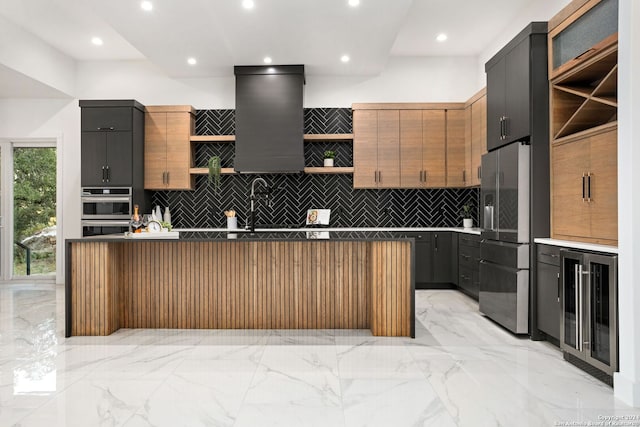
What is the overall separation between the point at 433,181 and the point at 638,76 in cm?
376

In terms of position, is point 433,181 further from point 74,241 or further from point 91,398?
point 91,398

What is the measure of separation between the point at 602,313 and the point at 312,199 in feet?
14.2

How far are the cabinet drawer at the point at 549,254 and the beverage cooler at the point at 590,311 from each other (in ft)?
Result: 0.42

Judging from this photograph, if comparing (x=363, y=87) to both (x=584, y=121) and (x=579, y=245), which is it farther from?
(x=579, y=245)

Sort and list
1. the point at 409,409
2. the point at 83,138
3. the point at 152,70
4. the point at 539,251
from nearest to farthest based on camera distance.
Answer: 1. the point at 409,409
2. the point at 539,251
3. the point at 83,138
4. the point at 152,70

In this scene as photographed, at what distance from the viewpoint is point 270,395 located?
252 centimetres

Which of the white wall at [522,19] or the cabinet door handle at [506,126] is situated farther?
the white wall at [522,19]

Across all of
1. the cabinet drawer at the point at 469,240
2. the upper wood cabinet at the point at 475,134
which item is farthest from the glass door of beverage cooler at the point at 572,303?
the upper wood cabinet at the point at 475,134

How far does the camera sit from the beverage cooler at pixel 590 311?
2.63 m

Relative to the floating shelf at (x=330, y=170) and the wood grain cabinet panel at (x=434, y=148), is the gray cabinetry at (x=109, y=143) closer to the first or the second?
the floating shelf at (x=330, y=170)

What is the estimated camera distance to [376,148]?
20.2ft

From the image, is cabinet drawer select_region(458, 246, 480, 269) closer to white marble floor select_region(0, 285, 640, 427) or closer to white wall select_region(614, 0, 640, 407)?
white marble floor select_region(0, 285, 640, 427)

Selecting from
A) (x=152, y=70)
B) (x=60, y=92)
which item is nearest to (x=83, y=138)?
(x=60, y=92)

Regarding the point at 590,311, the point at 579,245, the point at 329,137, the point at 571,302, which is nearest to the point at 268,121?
the point at 329,137
